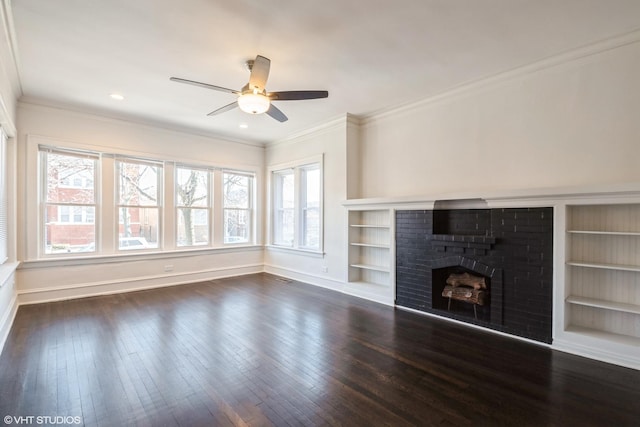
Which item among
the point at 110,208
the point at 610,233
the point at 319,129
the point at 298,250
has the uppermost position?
the point at 319,129

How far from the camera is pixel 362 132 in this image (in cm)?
534

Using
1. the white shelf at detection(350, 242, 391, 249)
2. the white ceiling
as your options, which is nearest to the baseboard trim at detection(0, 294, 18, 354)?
the white ceiling

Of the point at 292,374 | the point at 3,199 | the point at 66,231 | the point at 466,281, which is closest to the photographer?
the point at 292,374

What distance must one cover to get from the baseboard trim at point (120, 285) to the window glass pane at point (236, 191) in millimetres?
1362

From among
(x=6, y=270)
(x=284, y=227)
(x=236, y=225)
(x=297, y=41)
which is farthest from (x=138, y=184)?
(x=297, y=41)

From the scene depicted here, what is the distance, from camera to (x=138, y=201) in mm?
5449

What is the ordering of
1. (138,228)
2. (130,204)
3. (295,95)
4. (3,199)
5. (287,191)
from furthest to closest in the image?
(287,191), (138,228), (130,204), (3,199), (295,95)

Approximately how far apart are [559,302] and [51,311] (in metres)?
6.03

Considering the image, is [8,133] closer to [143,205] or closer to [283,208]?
[143,205]

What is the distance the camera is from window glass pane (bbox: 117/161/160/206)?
529 centimetres

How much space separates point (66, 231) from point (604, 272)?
6925 mm

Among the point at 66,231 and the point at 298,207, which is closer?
the point at 66,231

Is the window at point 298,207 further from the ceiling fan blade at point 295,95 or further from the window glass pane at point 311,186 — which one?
the ceiling fan blade at point 295,95

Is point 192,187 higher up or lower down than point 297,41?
lower down
